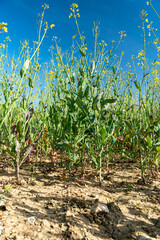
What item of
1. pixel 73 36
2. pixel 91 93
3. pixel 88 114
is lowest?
pixel 88 114

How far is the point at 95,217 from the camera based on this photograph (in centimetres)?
141

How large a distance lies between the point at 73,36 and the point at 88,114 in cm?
107

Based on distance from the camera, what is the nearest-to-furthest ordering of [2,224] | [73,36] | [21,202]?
1. [2,224]
2. [21,202]
3. [73,36]

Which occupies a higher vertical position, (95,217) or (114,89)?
(114,89)

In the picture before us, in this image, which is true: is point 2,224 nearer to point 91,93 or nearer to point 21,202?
point 21,202

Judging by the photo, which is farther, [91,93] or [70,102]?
[91,93]

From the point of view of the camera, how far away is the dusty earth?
1.23m

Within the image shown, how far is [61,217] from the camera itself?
54.3 inches

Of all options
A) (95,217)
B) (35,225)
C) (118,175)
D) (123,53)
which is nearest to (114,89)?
(123,53)

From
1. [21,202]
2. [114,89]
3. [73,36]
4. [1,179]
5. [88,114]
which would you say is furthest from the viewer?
[114,89]

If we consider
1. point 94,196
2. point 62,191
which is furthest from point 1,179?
point 94,196

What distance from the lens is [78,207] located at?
1509 millimetres

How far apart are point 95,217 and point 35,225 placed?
48 cm

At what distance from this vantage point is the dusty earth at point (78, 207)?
1.23 metres
